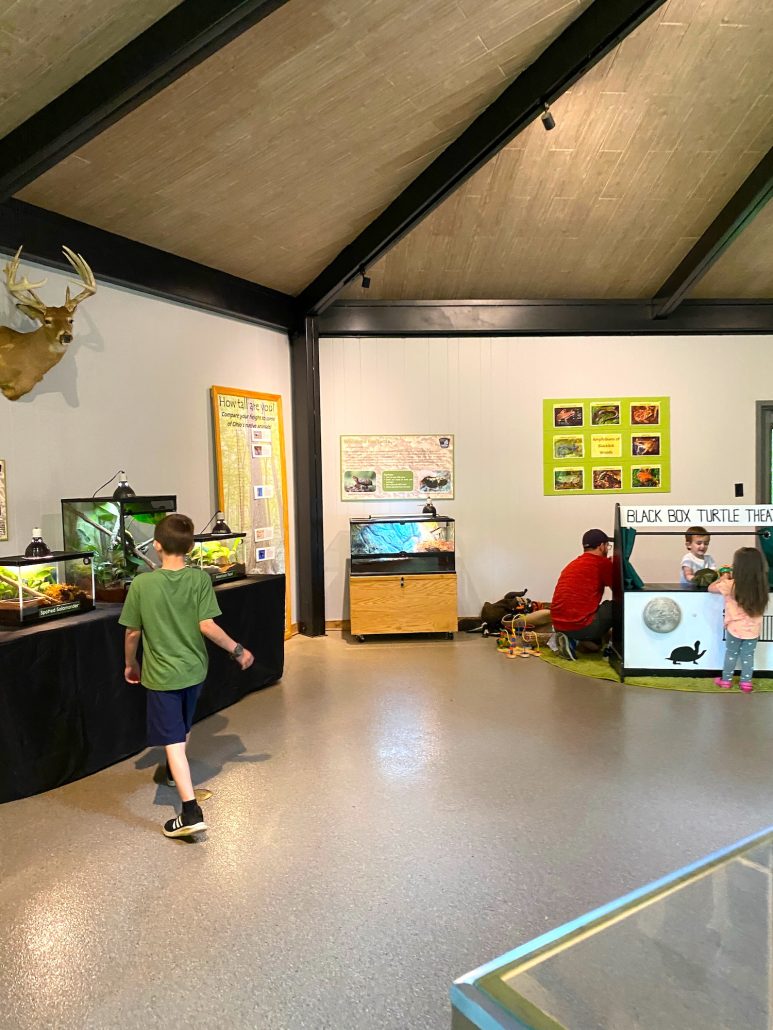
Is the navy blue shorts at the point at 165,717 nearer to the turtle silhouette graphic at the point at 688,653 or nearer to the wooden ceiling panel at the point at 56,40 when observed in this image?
the wooden ceiling panel at the point at 56,40

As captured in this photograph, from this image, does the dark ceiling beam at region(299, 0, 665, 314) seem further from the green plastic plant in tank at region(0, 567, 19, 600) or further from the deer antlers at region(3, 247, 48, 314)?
the green plastic plant in tank at region(0, 567, 19, 600)

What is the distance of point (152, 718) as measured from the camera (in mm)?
3387

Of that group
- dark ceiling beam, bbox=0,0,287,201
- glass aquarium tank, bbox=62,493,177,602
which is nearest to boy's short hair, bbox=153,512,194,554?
glass aquarium tank, bbox=62,493,177,602

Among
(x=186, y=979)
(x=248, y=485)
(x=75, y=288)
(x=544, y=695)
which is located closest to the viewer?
(x=186, y=979)

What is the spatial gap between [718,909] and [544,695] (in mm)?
4271

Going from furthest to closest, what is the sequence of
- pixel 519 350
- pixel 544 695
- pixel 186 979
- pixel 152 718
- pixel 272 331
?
pixel 519 350 < pixel 272 331 < pixel 544 695 < pixel 152 718 < pixel 186 979

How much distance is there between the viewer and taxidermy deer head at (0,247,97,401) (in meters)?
4.22

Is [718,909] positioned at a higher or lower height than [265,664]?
higher

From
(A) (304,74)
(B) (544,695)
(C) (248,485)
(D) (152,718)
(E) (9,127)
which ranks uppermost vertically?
(A) (304,74)

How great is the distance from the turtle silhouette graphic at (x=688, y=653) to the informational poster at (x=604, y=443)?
8.45ft

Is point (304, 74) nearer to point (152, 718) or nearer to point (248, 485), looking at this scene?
point (248, 485)

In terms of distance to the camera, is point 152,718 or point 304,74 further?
point 304,74

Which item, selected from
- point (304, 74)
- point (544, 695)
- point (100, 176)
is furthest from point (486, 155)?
point (544, 695)

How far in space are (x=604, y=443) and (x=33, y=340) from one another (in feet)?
19.3
